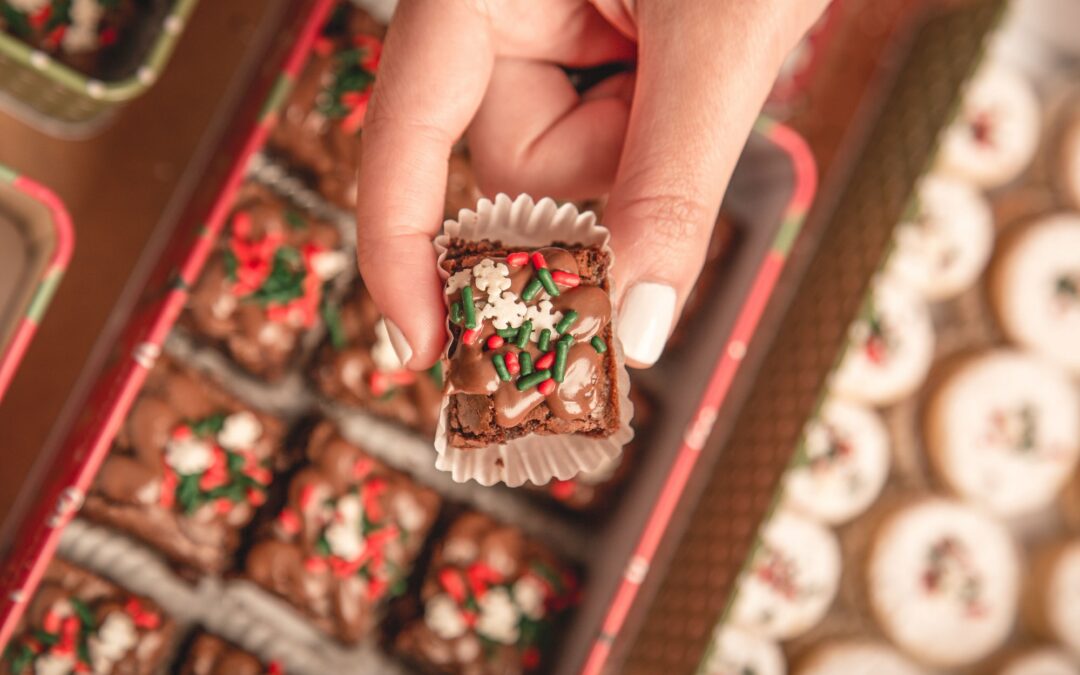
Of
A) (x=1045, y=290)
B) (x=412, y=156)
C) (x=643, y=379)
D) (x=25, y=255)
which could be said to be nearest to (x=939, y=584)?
(x=1045, y=290)

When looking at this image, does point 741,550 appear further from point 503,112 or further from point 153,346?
point 153,346

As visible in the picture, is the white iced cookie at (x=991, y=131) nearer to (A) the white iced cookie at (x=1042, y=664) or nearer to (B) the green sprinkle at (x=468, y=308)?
(A) the white iced cookie at (x=1042, y=664)

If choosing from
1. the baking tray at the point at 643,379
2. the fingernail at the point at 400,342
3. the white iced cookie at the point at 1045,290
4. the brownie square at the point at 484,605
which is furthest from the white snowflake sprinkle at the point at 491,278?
the white iced cookie at the point at 1045,290

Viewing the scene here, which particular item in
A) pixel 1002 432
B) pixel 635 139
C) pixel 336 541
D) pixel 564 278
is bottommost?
pixel 336 541

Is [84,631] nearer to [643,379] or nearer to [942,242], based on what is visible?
[643,379]

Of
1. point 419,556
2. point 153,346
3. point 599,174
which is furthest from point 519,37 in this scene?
point 419,556

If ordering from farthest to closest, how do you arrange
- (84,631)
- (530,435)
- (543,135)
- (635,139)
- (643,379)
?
(643,379)
(84,631)
(543,135)
(530,435)
(635,139)

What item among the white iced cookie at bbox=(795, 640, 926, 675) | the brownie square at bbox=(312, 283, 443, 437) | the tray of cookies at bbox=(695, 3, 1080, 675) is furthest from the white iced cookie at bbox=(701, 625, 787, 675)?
the brownie square at bbox=(312, 283, 443, 437)
